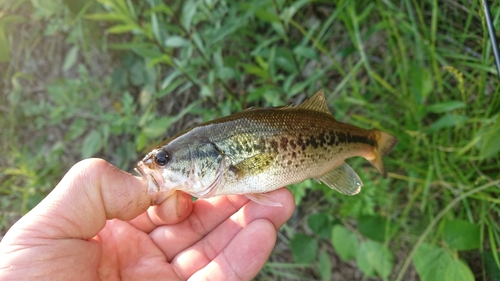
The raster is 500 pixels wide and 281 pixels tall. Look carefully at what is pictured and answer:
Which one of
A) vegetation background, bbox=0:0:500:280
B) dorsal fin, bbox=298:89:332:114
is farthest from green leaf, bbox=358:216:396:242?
dorsal fin, bbox=298:89:332:114

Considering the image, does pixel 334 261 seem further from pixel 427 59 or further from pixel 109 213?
pixel 109 213

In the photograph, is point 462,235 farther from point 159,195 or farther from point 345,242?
point 159,195

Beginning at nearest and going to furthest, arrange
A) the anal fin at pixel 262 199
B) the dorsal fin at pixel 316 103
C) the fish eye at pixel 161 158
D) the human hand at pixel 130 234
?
the human hand at pixel 130 234 → the fish eye at pixel 161 158 → the anal fin at pixel 262 199 → the dorsal fin at pixel 316 103

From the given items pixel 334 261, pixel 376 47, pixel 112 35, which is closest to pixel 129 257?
pixel 334 261

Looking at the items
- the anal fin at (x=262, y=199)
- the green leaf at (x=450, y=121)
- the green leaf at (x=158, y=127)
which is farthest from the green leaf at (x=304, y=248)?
the green leaf at (x=158, y=127)

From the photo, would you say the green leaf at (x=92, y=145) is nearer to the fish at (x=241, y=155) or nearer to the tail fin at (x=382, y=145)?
the fish at (x=241, y=155)

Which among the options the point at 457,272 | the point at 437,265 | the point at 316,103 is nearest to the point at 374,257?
the point at 437,265
